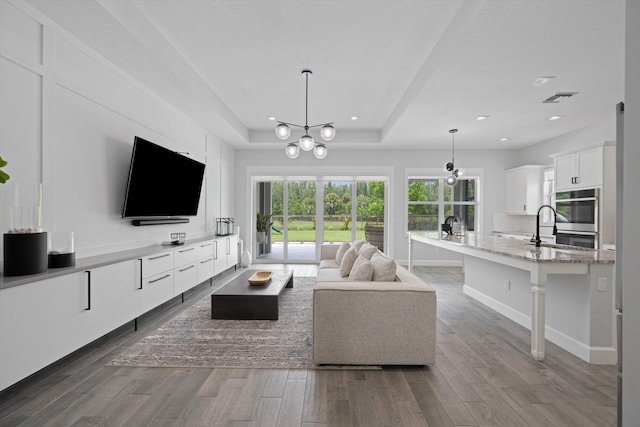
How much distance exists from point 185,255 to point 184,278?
297 millimetres

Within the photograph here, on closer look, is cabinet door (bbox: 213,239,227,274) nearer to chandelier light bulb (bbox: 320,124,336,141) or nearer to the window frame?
chandelier light bulb (bbox: 320,124,336,141)

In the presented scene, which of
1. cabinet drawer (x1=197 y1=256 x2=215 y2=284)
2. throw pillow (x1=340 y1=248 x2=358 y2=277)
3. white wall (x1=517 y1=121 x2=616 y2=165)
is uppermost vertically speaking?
white wall (x1=517 y1=121 x2=616 y2=165)

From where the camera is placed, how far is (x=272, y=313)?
3.62 meters

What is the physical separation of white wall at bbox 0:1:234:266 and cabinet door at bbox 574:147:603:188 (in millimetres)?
5911

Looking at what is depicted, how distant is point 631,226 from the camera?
964 millimetres

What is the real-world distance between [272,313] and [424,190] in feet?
17.0

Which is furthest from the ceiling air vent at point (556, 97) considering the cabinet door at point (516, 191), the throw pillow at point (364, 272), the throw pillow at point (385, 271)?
the throw pillow at point (364, 272)

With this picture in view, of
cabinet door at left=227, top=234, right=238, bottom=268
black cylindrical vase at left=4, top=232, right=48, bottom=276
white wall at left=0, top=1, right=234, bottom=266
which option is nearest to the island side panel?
black cylindrical vase at left=4, top=232, right=48, bottom=276

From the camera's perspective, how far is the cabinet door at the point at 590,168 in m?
4.55

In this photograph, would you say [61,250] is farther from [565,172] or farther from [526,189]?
[526,189]

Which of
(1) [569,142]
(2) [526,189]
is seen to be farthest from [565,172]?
(2) [526,189]

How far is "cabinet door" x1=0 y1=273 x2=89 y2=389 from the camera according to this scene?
6.49 feet

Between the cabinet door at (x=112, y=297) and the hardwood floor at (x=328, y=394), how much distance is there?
0.81 ft

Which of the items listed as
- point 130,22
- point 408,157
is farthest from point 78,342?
point 408,157
